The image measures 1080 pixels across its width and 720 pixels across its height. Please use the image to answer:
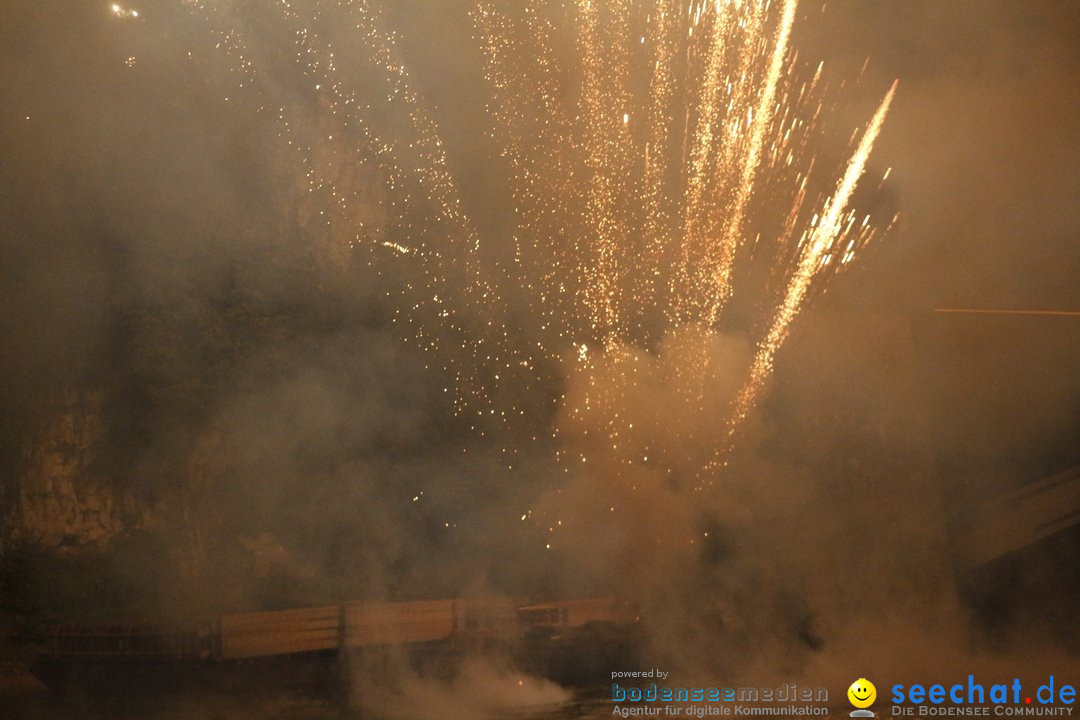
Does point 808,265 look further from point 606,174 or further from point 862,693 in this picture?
point 862,693

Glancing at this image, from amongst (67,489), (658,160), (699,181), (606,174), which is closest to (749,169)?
(699,181)

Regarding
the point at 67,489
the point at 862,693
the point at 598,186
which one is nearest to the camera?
the point at 862,693

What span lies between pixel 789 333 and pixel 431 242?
1.74 metres

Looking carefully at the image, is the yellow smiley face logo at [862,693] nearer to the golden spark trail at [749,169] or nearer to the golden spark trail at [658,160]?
the golden spark trail at [749,169]

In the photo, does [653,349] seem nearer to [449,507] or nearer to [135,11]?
[449,507]

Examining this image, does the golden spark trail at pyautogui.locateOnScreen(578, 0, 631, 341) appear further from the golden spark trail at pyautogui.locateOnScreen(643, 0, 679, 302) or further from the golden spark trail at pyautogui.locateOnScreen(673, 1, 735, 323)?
the golden spark trail at pyautogui.locateOnScreen(673, 1, 735, 323)

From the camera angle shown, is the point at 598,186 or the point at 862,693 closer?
the point at 862,693

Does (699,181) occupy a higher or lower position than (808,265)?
higher

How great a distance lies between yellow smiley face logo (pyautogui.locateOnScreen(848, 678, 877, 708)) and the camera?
308cm

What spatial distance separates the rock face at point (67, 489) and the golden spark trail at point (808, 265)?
9.27 ft

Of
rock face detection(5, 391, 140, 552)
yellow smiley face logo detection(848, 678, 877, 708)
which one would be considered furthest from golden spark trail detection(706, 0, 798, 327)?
rock face detection(5, 391, 140, 552)

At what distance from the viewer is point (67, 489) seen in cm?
348

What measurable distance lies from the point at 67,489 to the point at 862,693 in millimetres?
3461

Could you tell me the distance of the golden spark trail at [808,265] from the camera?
3.70m
